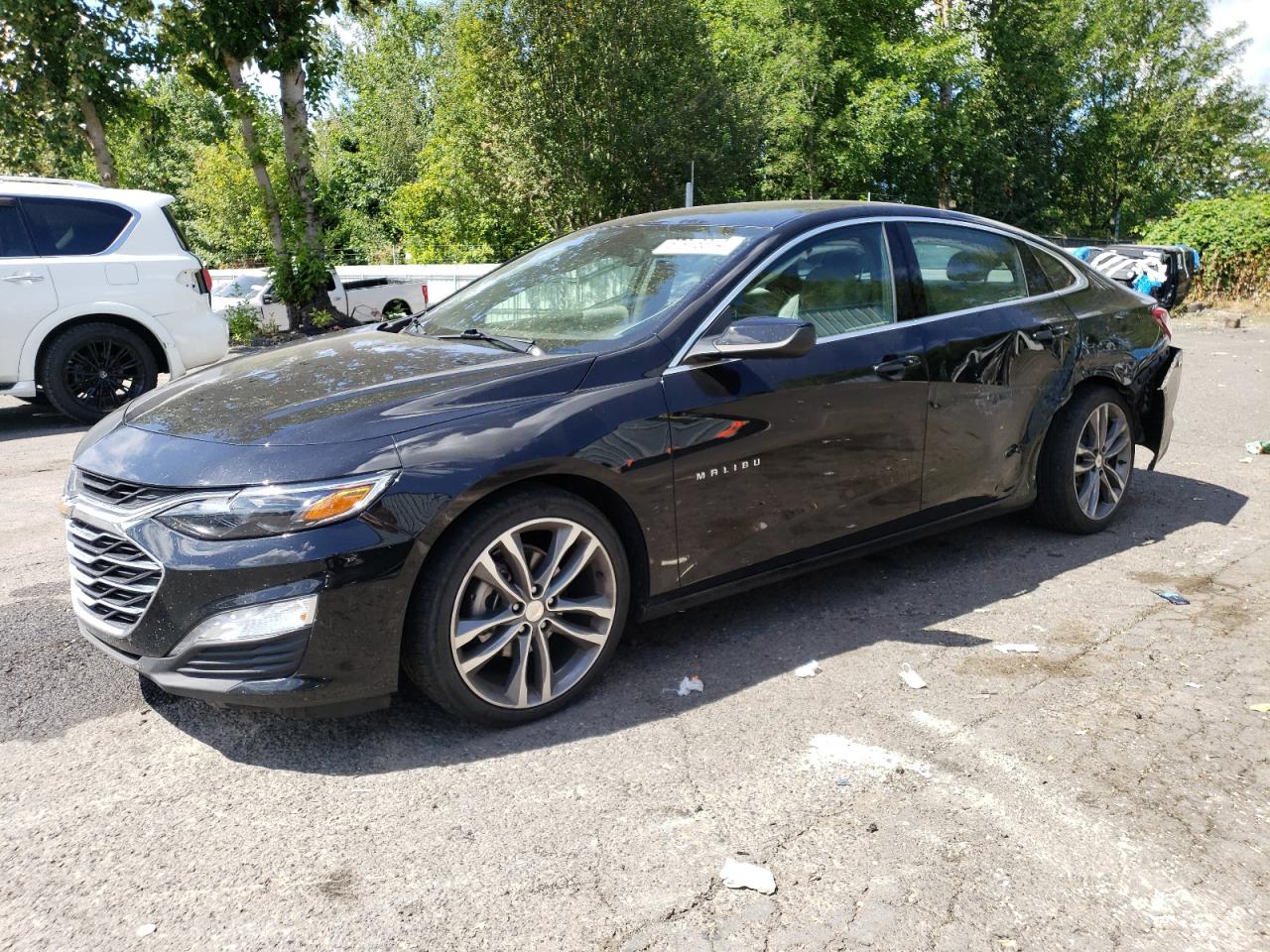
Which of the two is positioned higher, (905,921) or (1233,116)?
(1233,116)

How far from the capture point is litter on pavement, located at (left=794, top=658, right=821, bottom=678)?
3812 millimetres

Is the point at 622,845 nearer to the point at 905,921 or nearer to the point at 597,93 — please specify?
the point at 905,921

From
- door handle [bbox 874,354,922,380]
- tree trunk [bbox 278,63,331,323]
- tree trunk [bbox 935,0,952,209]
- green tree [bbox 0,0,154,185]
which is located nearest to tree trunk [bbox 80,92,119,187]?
green tree [bbox 0,0,154,185]

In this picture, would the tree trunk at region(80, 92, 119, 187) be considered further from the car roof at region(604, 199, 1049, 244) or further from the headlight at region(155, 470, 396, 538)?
the headlight at region(155, 470, 396, 538)

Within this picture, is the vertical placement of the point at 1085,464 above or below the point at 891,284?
below

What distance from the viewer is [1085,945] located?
2.38m

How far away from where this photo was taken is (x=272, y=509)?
2.95 m

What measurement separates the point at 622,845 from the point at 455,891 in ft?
1.43

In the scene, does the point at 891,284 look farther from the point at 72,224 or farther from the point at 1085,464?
the point at 72,224

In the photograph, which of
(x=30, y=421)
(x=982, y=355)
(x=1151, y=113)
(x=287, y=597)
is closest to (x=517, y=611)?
(x=287, y=597)

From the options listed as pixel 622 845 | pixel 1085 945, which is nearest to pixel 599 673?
pixel 622 845

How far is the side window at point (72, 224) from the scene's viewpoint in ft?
28.6

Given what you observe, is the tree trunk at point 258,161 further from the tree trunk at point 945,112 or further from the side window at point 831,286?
the tree trunk at point 945,112

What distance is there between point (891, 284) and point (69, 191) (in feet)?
23.9
